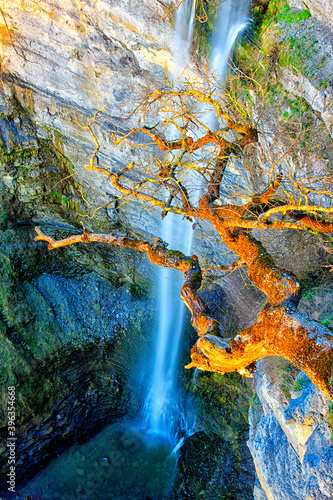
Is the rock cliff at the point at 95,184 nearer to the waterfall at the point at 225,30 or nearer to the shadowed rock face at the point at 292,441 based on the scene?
the shadowed rock face at the point at 292,441

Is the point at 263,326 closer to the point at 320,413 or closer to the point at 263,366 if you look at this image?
the point at 320,413

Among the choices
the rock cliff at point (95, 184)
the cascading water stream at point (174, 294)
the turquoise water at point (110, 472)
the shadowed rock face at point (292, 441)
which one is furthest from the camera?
the cascading water stream at point (174, 294)

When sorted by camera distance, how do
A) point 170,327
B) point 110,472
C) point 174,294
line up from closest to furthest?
point 110,472, point 170,327, point 174,294

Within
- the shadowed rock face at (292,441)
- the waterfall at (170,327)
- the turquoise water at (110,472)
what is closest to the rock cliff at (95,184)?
the shadowed rock face at (292,441)

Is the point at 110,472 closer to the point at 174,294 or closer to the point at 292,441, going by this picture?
the point at 292,441

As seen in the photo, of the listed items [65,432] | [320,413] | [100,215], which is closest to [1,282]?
[100,215]

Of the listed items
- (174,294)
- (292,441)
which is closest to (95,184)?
(174,294)
